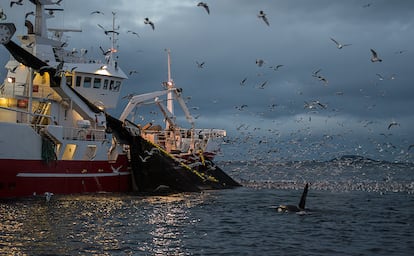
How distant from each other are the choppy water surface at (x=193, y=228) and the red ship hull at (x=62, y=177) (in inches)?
43.8

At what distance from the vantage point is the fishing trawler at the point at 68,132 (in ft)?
111

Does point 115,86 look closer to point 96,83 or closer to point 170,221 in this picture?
point 96,83

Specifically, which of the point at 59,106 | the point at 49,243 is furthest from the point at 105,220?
the point at 59,106

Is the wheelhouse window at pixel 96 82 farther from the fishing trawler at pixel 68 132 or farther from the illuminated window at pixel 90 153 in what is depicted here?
the illuminated window at pixel 90 153

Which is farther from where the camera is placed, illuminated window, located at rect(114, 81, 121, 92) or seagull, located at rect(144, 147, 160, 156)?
illuminated window, located at rect(114, 81, 121, 92)

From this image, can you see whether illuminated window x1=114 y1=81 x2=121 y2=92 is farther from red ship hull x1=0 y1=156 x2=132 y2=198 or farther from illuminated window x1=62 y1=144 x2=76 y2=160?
illuminated window x1=62 y1=144 x2=76 y2=160

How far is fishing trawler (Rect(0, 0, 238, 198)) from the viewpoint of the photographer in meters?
33.9

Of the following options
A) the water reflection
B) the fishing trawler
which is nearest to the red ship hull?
the fishing trawler

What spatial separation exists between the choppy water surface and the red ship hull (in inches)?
43.8

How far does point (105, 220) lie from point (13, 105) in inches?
578

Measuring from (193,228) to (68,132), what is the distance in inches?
661

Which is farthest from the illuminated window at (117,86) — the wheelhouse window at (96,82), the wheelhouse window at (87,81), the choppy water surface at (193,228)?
the choppy water surface at (193,228)

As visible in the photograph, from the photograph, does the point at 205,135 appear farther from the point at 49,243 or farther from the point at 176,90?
the point at 49,243

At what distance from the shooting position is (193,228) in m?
26.5
